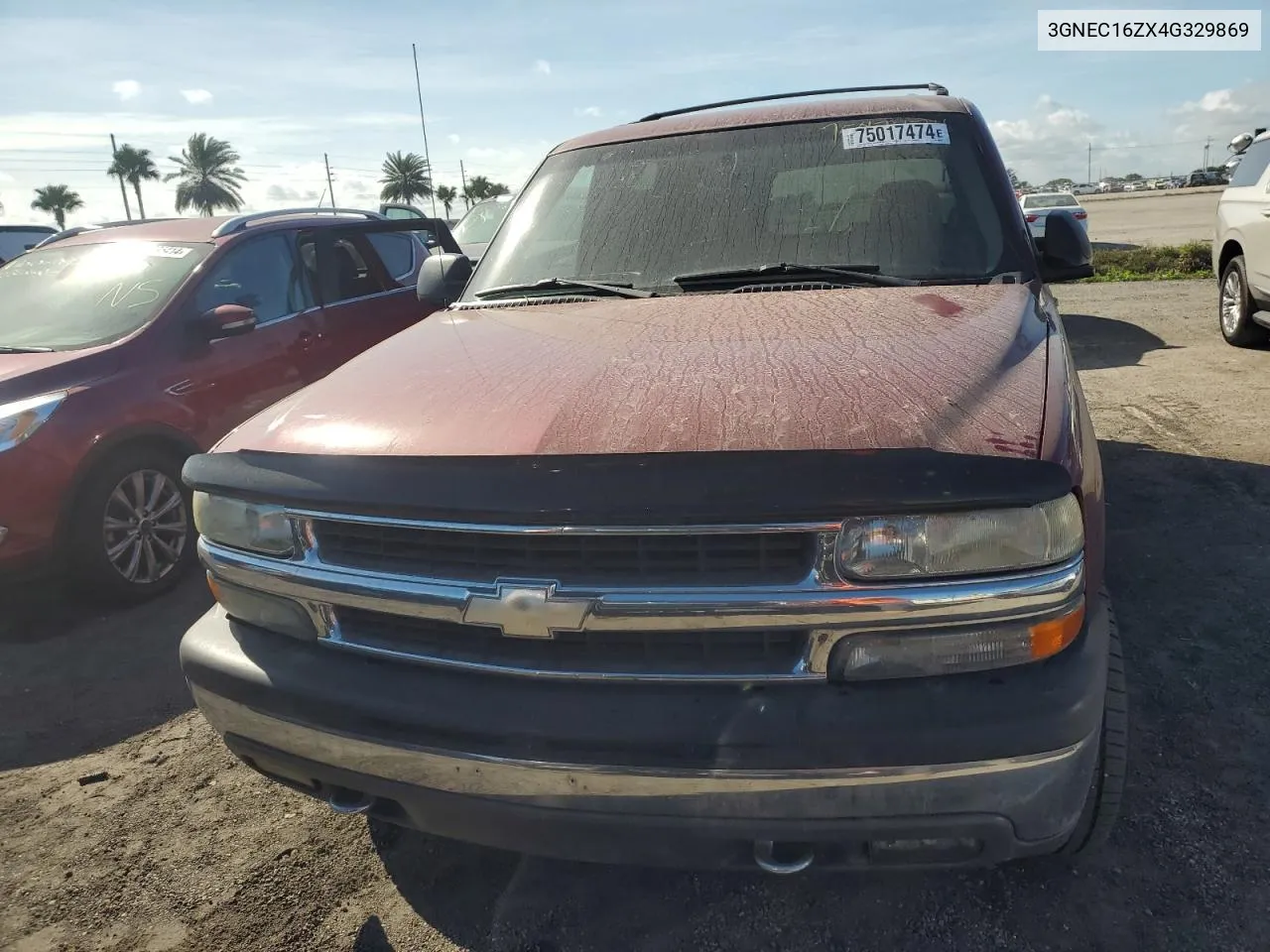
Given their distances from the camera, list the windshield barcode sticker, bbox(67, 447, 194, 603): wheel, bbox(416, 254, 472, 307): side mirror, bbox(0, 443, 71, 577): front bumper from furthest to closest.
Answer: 1. bbox(67, 447, 194, 603): wheel
2. bbox(0, 443, 71, 577): front bumper
3. bbox(416, 254, 472, 307): side mirror
4. the windshield barcode sticker

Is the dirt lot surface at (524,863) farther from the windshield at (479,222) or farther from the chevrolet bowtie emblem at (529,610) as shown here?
the windshield at (479,222)

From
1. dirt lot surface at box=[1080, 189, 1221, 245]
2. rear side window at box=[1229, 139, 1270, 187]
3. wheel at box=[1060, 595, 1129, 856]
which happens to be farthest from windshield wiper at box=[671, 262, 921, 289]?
dirt lot surface at box=[1080, 189, 1221, 245]

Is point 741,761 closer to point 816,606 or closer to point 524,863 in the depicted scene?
point 816,606

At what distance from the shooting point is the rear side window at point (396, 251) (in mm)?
6469

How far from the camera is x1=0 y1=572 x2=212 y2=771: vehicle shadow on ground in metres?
3.28

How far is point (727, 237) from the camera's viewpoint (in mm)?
2953

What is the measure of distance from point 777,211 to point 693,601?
5.75ft

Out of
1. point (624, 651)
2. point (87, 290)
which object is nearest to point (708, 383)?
point (624, 651)

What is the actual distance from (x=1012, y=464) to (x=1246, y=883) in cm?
137

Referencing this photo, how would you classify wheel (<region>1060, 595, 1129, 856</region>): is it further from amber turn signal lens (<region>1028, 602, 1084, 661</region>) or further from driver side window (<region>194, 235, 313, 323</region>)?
driver side window (<region>194, 235, 313, 323</region>)

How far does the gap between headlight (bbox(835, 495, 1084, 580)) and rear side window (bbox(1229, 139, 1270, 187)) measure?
8.23 m

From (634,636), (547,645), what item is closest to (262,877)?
(547,645)

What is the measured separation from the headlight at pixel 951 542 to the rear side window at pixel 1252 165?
8.23m

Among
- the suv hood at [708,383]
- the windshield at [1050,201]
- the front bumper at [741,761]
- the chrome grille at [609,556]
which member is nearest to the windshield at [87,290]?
the suv hood at [708,383]
